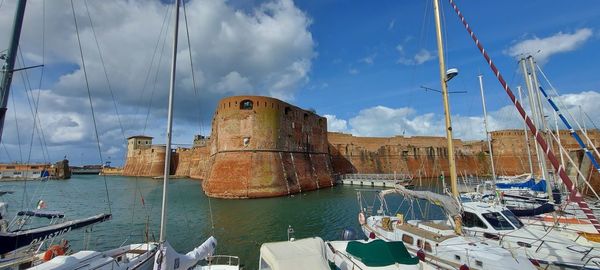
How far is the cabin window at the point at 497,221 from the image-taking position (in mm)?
10047

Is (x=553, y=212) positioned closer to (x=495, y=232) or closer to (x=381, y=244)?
(x=495, y=232)

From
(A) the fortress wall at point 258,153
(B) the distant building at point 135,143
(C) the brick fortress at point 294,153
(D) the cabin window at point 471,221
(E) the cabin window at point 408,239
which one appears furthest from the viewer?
(B) the distant building at point 135,143

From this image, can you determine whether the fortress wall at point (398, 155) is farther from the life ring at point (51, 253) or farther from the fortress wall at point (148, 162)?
the life ring at point (51, 253)

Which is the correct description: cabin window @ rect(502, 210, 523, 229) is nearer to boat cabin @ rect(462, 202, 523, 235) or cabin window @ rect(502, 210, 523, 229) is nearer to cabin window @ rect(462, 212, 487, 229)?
boat cabin @ rect(462, 202, 523, 235)

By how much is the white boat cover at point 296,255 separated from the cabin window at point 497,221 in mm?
6784

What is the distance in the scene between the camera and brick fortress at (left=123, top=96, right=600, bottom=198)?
3053 cm

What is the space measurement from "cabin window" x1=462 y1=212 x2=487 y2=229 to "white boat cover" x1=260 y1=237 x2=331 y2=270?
6.55 meters

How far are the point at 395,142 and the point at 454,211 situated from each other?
52.2 m

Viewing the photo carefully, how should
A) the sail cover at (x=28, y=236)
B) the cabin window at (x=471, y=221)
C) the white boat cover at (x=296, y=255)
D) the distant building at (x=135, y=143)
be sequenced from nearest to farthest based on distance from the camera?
the white boat cover at (x=296, y=255), the sail cover at (x=28, y=236), the cabin window at (x=471, y=221), the distant building at (x=135, y=143)

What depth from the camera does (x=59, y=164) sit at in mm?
73000

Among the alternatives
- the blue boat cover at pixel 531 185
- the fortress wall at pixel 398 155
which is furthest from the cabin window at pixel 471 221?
the fortress wall at pixel 398 155

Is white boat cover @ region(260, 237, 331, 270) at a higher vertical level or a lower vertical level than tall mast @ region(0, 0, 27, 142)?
lower

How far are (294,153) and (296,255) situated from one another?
1156 inches

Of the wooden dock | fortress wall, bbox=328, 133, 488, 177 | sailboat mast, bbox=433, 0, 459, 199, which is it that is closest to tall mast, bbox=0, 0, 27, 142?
sailboat mast, bbox=433, 0, 459, 199
